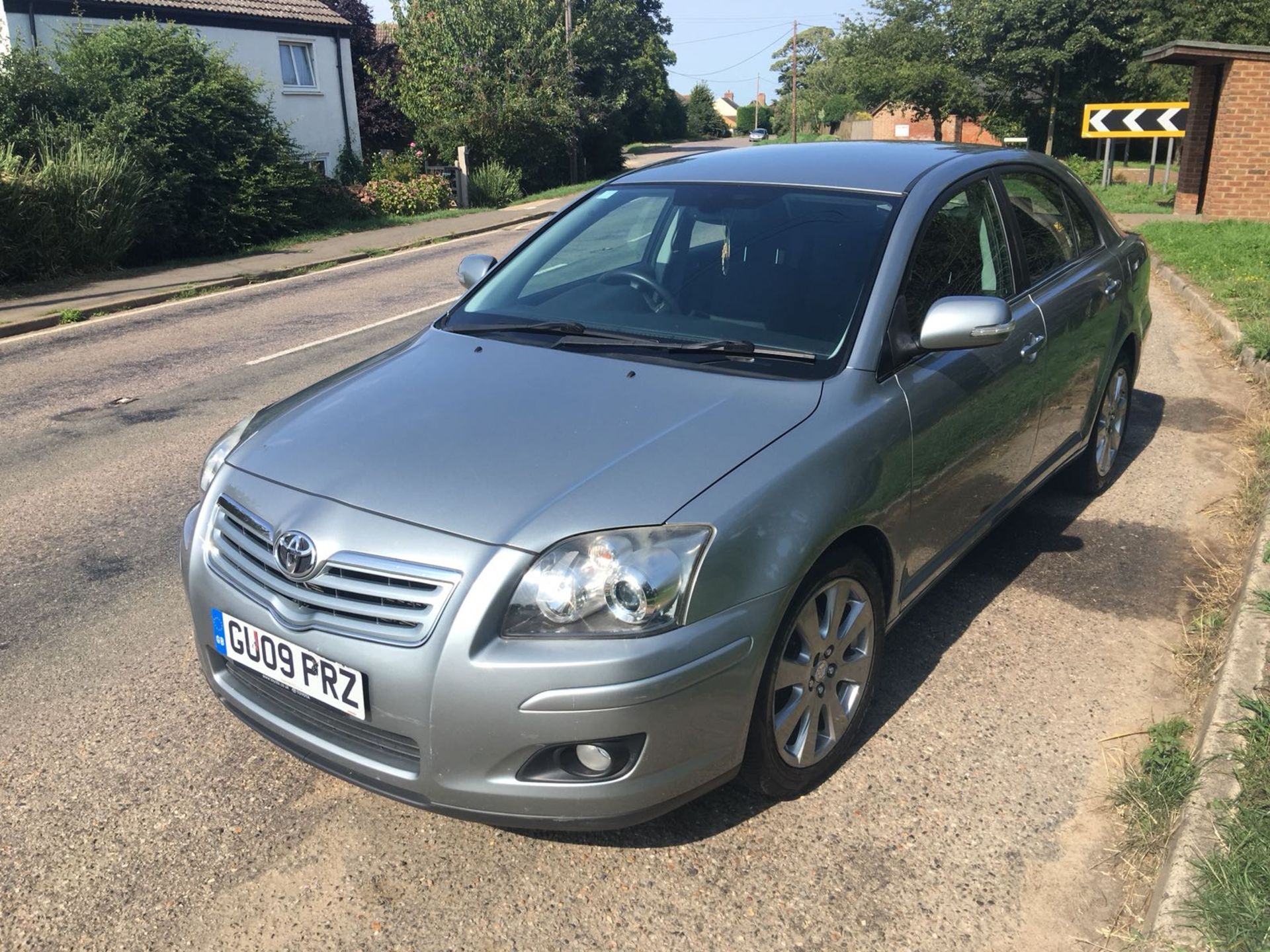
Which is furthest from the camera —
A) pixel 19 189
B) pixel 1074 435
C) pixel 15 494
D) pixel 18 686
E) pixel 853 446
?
pixel 19 189

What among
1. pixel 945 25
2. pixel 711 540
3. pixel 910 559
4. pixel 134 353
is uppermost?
pixel 945 25

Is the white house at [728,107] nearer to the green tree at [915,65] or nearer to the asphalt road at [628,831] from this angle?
the green tree at [915,65]

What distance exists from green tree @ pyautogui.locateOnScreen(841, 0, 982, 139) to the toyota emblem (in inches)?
1570

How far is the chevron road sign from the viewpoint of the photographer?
18344 millimetres

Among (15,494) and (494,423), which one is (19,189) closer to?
(15,494)

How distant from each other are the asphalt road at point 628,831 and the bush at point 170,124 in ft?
44.5

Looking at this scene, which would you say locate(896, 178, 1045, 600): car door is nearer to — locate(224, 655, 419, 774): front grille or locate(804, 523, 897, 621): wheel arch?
locate(804, 523, 897, 621): wheel arch

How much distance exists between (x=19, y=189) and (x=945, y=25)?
35272mm

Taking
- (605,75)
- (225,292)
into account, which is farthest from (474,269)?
(605,75)

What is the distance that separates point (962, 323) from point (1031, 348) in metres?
0.95

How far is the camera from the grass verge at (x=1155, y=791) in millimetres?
2762

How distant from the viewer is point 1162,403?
711cm

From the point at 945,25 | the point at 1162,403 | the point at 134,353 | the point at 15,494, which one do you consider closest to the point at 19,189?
the point at 134,353

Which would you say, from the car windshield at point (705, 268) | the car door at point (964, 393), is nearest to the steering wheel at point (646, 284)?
the car windshield at point (705, 268)
